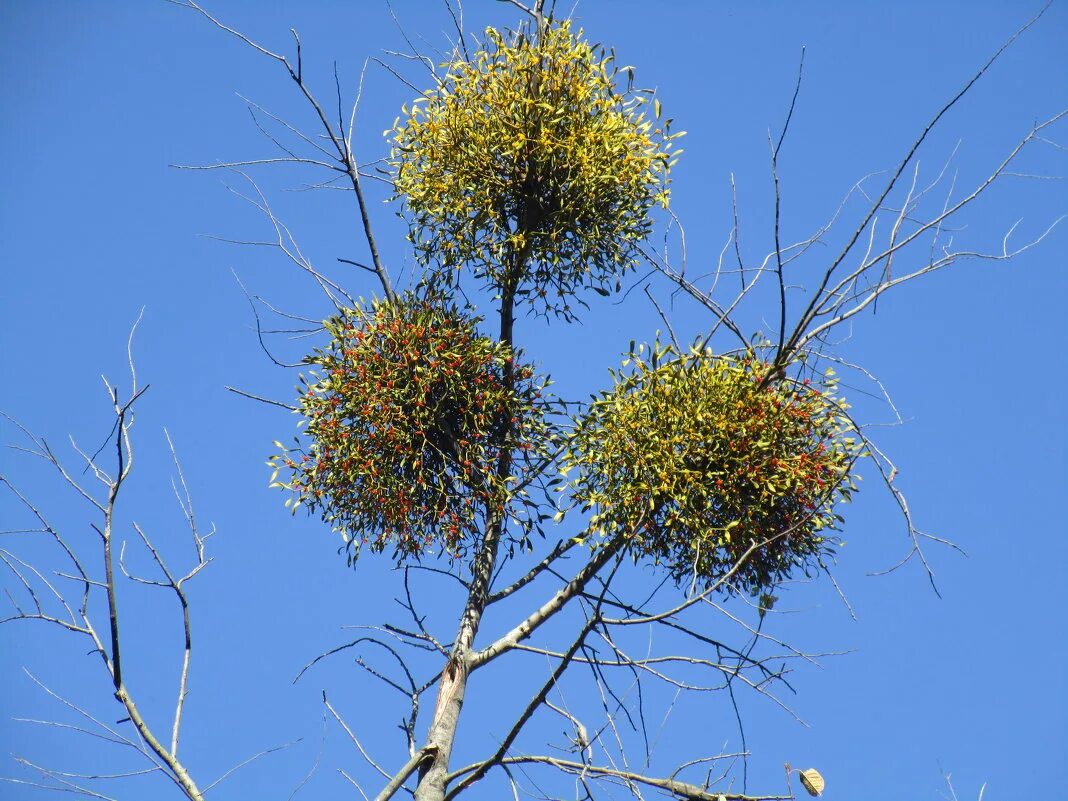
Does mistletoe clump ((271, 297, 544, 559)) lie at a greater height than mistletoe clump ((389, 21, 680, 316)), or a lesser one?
lesser

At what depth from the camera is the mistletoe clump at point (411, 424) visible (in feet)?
18.8

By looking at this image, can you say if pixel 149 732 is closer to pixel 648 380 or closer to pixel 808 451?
pixel 648 380

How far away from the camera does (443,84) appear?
6.05 m

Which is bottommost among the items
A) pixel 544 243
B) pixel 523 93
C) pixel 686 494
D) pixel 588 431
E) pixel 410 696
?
pixel 410 696

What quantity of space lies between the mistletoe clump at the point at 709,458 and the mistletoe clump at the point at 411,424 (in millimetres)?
461

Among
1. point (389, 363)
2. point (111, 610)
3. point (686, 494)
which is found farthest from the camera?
point (389, 363)

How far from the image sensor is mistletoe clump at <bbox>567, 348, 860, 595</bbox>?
17.6 ft

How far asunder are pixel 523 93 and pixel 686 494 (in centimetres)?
200

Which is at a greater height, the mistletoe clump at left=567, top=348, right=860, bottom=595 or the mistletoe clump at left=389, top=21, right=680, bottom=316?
the mistletoe clump at left=389, top=21, right=680, bottom=316

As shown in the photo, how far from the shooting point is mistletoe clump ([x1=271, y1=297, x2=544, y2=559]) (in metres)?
5.73

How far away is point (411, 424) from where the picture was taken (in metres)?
5.75

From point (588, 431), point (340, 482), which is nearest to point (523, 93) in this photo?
point (588, 431)

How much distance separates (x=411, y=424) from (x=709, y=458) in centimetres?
134

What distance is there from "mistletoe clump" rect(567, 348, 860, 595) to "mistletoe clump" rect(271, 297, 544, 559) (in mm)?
461
